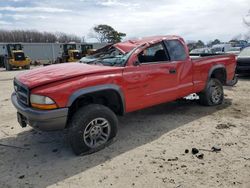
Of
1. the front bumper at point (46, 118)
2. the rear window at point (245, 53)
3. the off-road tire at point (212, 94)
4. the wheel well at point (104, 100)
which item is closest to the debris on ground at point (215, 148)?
the wheel well at point (104, 100)

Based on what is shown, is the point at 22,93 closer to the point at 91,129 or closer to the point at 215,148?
the point at 91,129

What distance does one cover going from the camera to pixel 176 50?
18.2 ft

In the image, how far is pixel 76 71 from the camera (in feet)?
13.6

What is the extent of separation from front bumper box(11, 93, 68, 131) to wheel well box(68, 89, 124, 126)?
42cm

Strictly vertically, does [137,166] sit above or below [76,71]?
below

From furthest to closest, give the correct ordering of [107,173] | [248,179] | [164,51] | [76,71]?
[164,51] → [76,71] → [107,173] → [248,179]

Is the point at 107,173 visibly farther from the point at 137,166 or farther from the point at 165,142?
the point at 165,142

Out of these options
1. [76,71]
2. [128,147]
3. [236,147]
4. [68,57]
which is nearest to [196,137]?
[236,147]

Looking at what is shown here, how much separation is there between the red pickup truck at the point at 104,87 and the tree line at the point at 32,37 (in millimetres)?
76749

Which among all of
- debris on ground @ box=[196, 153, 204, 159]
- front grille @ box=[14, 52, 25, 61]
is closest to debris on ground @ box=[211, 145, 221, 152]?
debris on ground @ box=[196, 153, 204, 159]

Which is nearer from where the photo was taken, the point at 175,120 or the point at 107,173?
the point at 107,173

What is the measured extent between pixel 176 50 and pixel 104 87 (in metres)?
2.15

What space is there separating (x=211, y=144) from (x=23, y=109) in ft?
9.79

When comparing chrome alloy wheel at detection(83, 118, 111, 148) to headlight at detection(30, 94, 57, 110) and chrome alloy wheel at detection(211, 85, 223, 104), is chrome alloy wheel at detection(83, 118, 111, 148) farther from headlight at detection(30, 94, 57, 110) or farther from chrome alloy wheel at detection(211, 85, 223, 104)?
chrome alloy wheel at detection(211, 85, 223, 104)
